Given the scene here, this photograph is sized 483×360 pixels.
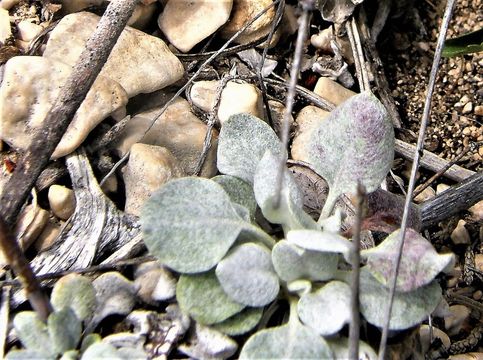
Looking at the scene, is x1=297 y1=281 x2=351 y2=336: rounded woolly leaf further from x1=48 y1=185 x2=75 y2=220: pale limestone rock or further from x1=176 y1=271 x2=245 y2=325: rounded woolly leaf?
x1=48 y1=185 x2=75 y2=220: pale limestone rock

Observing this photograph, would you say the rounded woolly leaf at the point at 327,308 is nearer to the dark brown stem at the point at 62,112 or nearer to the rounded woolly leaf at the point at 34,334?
the rounded woolly leaf at the point at 34,334

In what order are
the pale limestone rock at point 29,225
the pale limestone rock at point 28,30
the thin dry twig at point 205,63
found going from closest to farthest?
the pale limestone rock at point 29,225, the thin dry twig at point 205,63, the pale limestone rock at point 28,30

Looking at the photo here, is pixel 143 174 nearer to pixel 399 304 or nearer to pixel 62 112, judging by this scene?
pixel 62 112

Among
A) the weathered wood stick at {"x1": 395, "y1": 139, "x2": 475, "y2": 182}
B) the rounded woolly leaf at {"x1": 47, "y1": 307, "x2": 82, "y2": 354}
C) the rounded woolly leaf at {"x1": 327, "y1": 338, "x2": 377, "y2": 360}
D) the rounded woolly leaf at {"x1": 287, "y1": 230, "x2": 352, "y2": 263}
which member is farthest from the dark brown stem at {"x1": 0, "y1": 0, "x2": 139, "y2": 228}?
the weathered wood stick at {"x1": 395, "y1": 139, "x2": 475, "y2": 182}

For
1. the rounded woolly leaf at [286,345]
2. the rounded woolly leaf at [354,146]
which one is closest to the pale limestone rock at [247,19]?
the rounded woolly leaf at [354,146]

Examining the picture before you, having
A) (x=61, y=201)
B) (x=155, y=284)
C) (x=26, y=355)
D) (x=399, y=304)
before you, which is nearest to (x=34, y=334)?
(x=26, y=355)

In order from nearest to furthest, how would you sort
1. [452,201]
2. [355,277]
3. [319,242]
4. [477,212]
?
1. [355,277]
2. [319,242]
3. [452,201]
4. [477,212]
